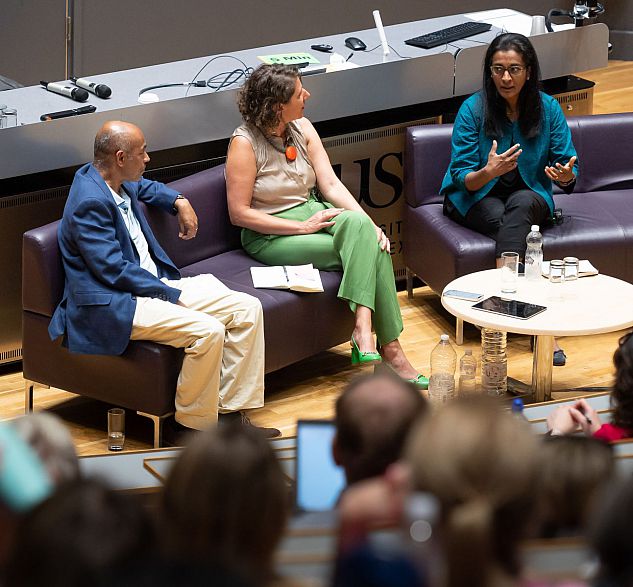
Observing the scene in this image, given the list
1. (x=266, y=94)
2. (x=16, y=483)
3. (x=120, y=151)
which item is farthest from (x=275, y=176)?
(x=16, y=483)

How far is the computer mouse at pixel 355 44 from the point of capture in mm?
5824

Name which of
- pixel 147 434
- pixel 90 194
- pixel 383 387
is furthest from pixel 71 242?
pixel 383 387

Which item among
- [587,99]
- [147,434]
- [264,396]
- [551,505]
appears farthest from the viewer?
[587,99]

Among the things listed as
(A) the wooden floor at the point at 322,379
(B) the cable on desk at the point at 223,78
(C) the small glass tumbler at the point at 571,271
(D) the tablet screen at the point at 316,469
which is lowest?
(A) the wooden floor at the point at 322,379

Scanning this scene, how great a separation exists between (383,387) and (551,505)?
309 mm

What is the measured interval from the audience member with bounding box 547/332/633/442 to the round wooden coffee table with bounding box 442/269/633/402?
126 centimetres

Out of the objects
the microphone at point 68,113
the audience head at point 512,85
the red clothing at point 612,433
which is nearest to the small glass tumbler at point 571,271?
the audience head at point 512,85

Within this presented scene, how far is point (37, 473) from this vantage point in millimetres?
1509

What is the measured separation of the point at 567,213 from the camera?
17.5ft

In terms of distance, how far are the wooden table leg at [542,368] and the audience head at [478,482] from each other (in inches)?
120

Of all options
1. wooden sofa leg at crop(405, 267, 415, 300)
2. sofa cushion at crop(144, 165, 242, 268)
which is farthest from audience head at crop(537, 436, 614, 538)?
wooden sofa leg at crop(405, 267, 415, 300)

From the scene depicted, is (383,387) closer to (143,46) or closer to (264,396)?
(264,396)

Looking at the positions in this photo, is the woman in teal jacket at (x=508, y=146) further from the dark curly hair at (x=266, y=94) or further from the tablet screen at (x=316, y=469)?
the tablet screen at (x=316, y=469)

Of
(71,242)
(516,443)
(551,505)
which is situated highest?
(516,443)
